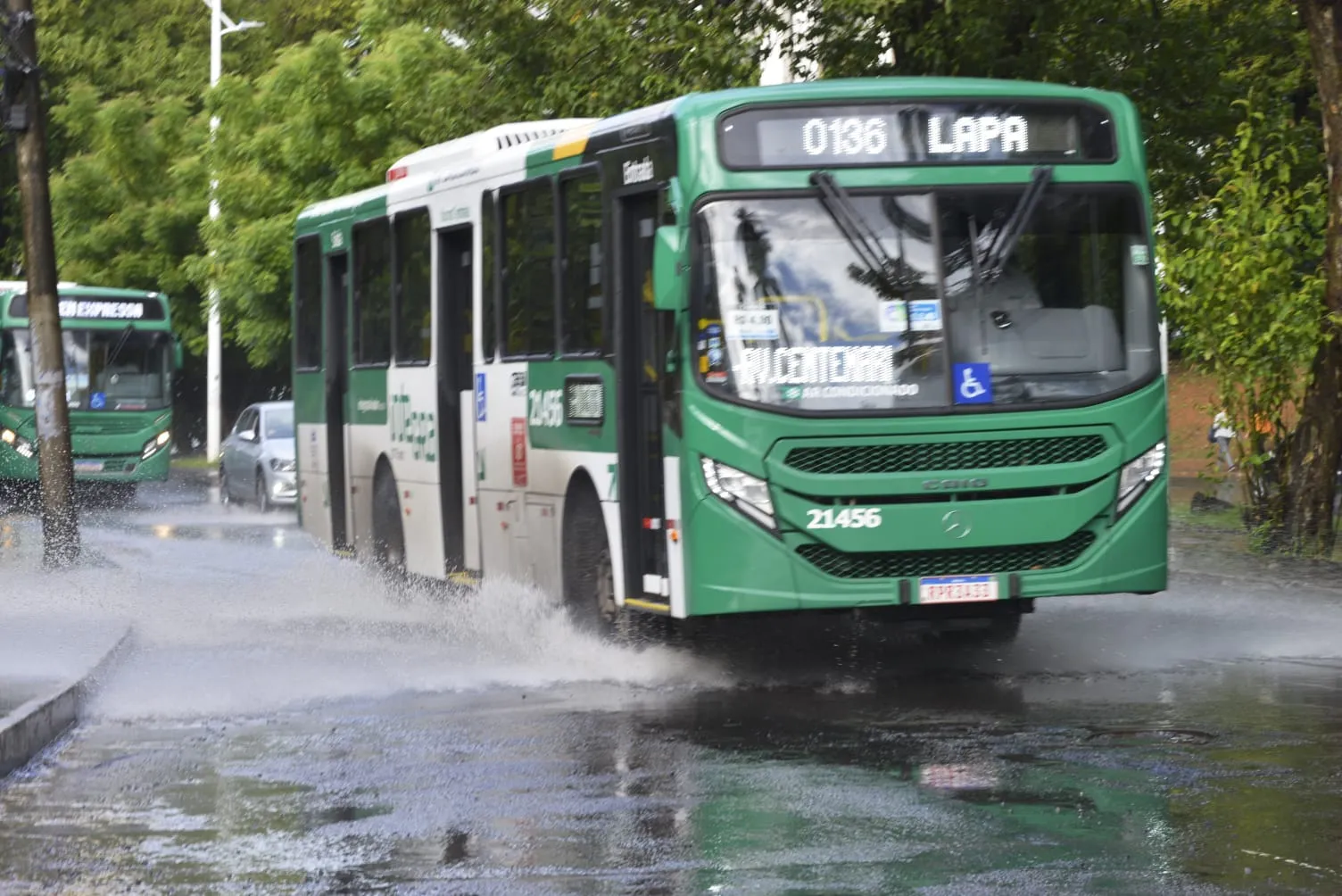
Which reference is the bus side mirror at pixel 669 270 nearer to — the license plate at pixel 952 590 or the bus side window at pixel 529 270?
the license plate at pixel 952 590

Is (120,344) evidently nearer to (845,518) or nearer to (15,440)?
(15,440)

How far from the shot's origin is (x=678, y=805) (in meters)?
8.90

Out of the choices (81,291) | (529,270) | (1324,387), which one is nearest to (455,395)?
→ (529,270)

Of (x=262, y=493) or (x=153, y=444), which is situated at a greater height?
(x=153, y=444)

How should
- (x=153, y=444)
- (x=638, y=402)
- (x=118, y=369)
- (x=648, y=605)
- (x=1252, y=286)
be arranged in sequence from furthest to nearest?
1. (x=153, y=444)
2. (x=118, y=369)
3. (x=1252, y=286)
4. (x=638, y=402)
5. (x=648, y=605)

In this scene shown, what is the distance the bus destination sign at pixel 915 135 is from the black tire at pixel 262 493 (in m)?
22.1

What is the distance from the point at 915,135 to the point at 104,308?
27059 millimetres

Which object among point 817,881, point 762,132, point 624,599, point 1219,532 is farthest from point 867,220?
point 1219,532

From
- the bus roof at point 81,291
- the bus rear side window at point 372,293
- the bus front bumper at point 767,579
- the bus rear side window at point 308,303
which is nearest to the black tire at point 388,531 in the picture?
the bus rear side window at point 372,293

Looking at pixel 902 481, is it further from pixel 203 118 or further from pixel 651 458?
pixel 203 118

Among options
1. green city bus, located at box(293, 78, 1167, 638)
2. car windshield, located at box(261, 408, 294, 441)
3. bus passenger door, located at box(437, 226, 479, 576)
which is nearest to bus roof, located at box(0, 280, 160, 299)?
car windshield, located at box(261, 408, 294, 441)

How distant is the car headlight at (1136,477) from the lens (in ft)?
42.0

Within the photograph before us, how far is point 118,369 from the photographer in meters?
38.2

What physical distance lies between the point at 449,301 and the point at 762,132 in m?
4.80
